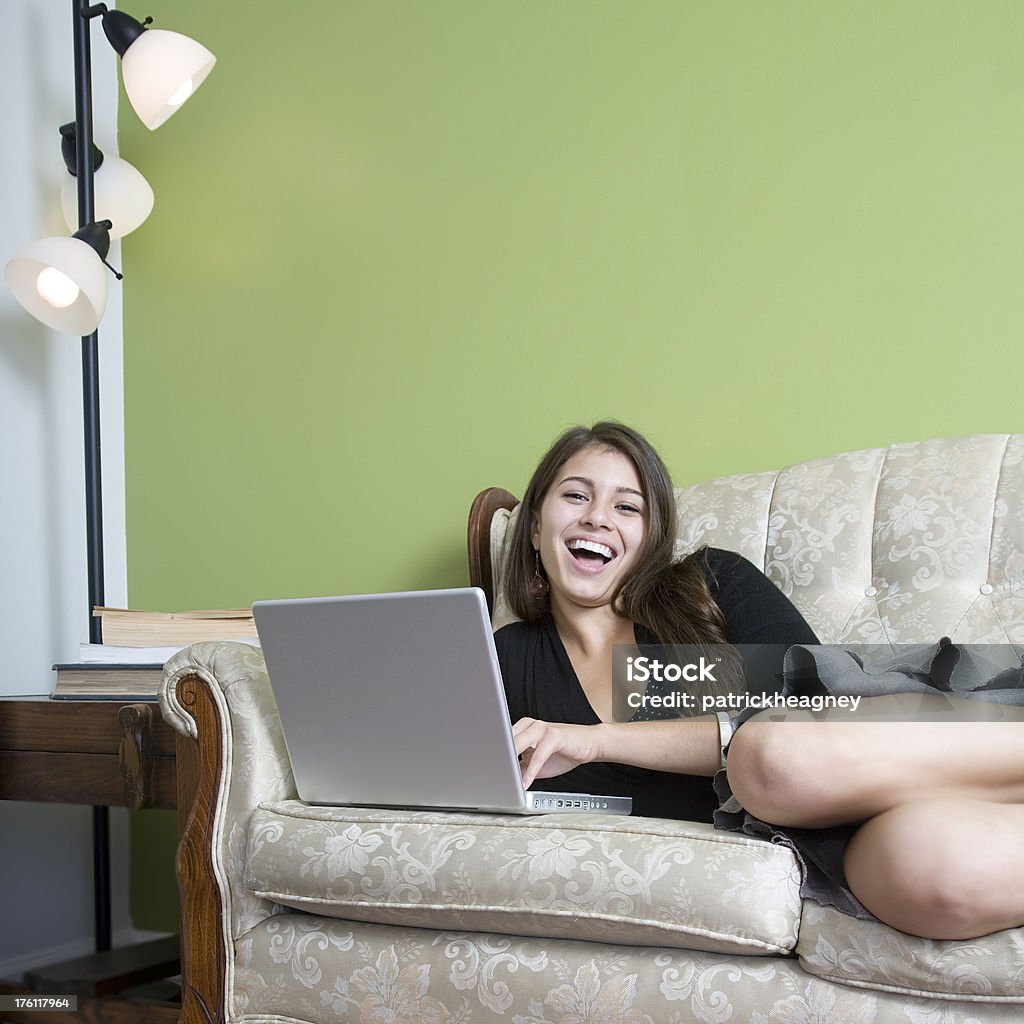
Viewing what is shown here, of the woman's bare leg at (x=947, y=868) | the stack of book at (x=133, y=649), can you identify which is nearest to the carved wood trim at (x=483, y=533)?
the stack of book at (x=133, y=649)

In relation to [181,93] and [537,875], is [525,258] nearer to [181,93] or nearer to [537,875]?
[181,93]

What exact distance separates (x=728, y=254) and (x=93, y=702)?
135 centimetres

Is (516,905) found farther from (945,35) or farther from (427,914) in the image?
(945,35)

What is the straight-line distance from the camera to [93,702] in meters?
1.79

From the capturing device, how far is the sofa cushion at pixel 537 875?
1119 mm

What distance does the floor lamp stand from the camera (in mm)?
2115

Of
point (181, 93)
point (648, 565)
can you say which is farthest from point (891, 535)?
point (181, 93)

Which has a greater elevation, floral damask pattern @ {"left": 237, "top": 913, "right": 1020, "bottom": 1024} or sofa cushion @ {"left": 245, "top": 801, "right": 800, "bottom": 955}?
sofa cushion @ {"left": 245, "top": 801, "right": 800, "bottom": 955}

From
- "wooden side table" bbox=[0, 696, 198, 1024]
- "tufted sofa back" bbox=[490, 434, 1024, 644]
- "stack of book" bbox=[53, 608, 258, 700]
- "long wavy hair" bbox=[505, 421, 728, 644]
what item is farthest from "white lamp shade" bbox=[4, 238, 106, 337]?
"tufted sofa back" bbox=[490, 434, 1024, 644]

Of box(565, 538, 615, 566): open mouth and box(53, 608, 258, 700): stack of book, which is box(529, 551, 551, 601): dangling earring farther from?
box(53, 608, 258, 700): stack of book

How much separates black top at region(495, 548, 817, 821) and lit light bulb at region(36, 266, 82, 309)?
1103mm

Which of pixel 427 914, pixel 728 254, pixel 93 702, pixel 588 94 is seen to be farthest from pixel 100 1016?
pixel 588 94

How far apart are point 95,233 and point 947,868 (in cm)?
190

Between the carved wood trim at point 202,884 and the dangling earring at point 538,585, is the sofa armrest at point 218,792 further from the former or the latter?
the dangling earring at point 538,585
